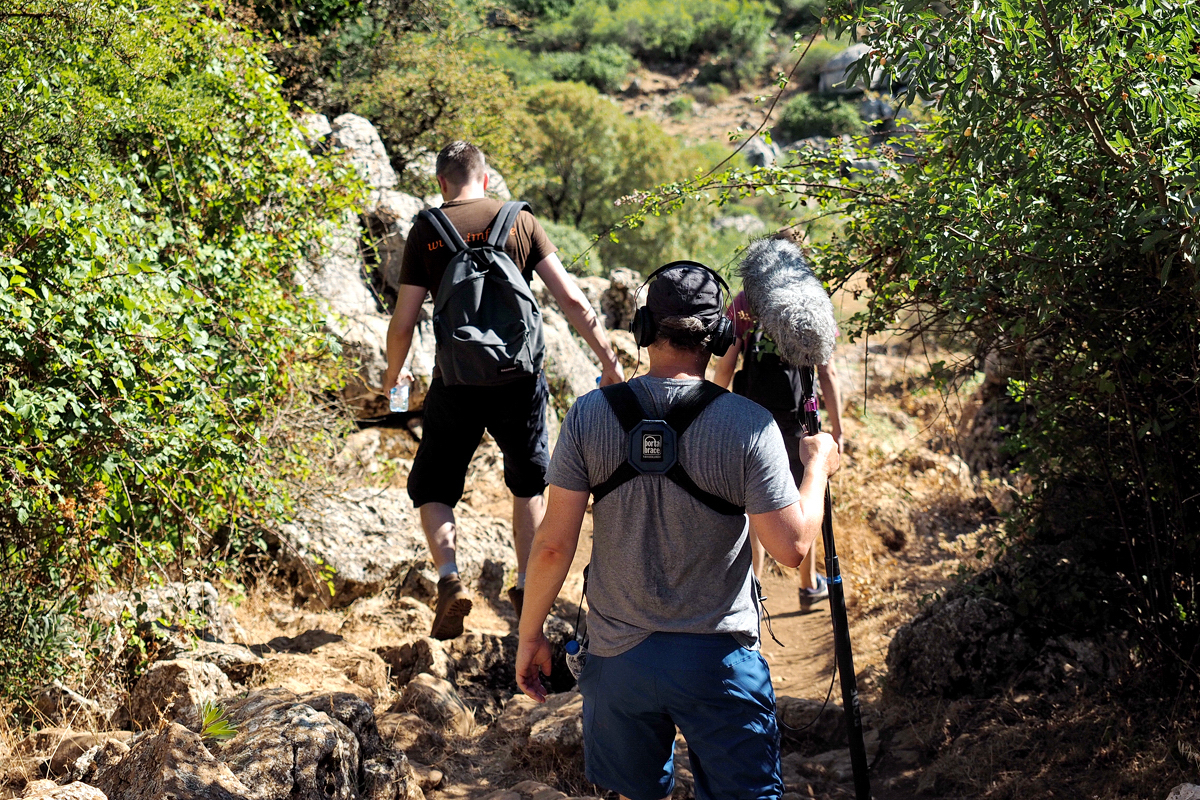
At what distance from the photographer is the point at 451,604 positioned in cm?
384

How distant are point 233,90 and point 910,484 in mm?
5691

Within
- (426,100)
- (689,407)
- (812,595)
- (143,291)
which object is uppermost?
(426,100)

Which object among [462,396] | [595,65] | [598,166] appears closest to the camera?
[462,396]

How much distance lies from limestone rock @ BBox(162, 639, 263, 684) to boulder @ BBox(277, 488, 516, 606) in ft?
2.46

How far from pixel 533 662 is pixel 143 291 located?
2372 millimetres

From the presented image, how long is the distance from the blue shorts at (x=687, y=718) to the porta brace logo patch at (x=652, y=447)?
15.9 inches

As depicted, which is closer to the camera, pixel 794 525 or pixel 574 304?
pixel 794 525

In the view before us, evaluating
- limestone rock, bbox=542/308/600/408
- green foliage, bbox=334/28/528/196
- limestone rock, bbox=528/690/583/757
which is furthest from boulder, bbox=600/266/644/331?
limestone rock, bbox=528/690/583/757

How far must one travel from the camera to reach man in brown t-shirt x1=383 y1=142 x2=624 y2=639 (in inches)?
147

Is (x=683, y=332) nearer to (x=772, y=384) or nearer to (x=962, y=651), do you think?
(x=772, y=384)

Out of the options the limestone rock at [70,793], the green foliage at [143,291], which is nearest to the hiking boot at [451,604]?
the green foliage at [143,291]

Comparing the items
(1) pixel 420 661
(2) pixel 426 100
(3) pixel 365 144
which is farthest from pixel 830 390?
(2) pixel 426 100

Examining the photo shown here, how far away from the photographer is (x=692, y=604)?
213 cm

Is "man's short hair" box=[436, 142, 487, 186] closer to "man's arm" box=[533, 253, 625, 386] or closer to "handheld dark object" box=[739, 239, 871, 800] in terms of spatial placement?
"man's arm" box=[533, 253, 625, 386]
